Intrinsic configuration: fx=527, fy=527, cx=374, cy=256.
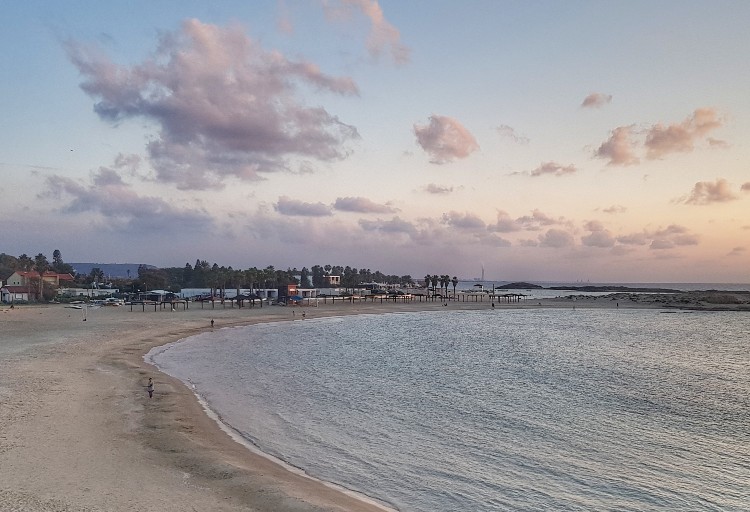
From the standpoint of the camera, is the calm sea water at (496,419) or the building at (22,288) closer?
the calm sea water at (496,419)

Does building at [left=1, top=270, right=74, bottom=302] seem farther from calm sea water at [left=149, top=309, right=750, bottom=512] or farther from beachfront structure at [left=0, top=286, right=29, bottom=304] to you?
calm sea water at [left=149, top=309, right=750, bottom=512]

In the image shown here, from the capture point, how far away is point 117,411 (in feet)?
57.7

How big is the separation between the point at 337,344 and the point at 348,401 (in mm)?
23884

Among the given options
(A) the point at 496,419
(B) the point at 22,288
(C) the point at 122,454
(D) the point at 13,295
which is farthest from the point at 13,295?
(A) the point at 496,419

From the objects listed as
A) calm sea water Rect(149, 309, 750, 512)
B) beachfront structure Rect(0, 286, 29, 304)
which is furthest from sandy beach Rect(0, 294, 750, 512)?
beachfront structure Rect(0, 286, 29, 304)

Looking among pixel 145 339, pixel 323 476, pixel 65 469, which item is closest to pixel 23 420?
pixel 65 469

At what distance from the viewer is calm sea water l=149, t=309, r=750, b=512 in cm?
1253

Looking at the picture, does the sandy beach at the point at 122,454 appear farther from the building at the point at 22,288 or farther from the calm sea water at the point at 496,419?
the building at the point at 22,288

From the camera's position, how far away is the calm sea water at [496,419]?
12.5 meters

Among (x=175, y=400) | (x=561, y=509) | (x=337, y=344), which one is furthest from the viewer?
(x=337, y=344)

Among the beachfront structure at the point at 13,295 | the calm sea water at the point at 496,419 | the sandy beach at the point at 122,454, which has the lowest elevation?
the calm sea water at the point at 496,419

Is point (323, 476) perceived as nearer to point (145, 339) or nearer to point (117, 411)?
point (117, 411)

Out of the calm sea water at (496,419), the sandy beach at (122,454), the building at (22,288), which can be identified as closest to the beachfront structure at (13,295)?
the building at (22,288)

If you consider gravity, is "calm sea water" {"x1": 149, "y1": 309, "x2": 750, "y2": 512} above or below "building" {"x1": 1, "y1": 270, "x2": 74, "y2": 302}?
below
